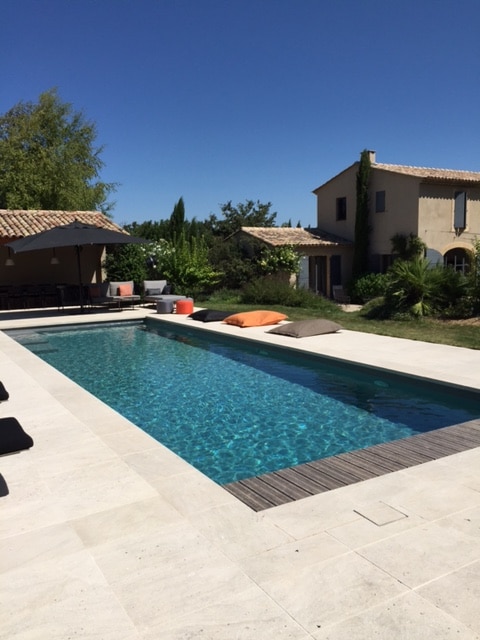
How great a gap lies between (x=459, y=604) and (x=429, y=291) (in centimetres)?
1283

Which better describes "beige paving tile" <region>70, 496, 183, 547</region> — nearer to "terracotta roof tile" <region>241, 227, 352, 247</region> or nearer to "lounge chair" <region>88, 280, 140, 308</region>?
"lounge chair" <region>88, 280, 140, 308</region>

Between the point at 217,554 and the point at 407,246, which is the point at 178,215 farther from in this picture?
the point at 217,554

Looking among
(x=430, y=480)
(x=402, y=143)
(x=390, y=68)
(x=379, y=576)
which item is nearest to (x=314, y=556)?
(x=379, y=576)

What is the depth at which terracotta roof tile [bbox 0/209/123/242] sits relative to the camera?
19094mm

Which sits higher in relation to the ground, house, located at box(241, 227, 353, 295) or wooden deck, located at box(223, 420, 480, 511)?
→ house, located at box(241, 227, 353, 295)

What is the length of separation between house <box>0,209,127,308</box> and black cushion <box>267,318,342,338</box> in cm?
1053

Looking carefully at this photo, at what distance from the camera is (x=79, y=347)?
12133mm

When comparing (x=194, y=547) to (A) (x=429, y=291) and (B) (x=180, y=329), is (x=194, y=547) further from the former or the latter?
(A) (x=429, y=291)

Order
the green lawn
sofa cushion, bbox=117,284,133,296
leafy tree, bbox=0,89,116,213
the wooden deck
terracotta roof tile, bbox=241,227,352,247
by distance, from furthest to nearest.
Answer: leafy tree, bbox=0,89,116,213
terracotta roof tile, bbox=241,227,352,247
sofa cushion, bbox=117,284,133,296
the green lawn
the wooden deck

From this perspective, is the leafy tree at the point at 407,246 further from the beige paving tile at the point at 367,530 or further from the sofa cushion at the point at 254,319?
the beige paving tile at the point at 367,530

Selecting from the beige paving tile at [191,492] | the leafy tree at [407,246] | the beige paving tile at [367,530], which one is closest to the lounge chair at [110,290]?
the leafy tree at [407,246]

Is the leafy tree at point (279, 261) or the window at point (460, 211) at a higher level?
the window at point (460, 211)

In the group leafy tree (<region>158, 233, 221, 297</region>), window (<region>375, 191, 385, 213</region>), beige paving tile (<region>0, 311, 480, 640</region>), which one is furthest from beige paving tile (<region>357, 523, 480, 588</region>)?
window (<region>375, 191, 385, 213</region>)

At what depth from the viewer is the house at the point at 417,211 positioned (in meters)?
24.4
